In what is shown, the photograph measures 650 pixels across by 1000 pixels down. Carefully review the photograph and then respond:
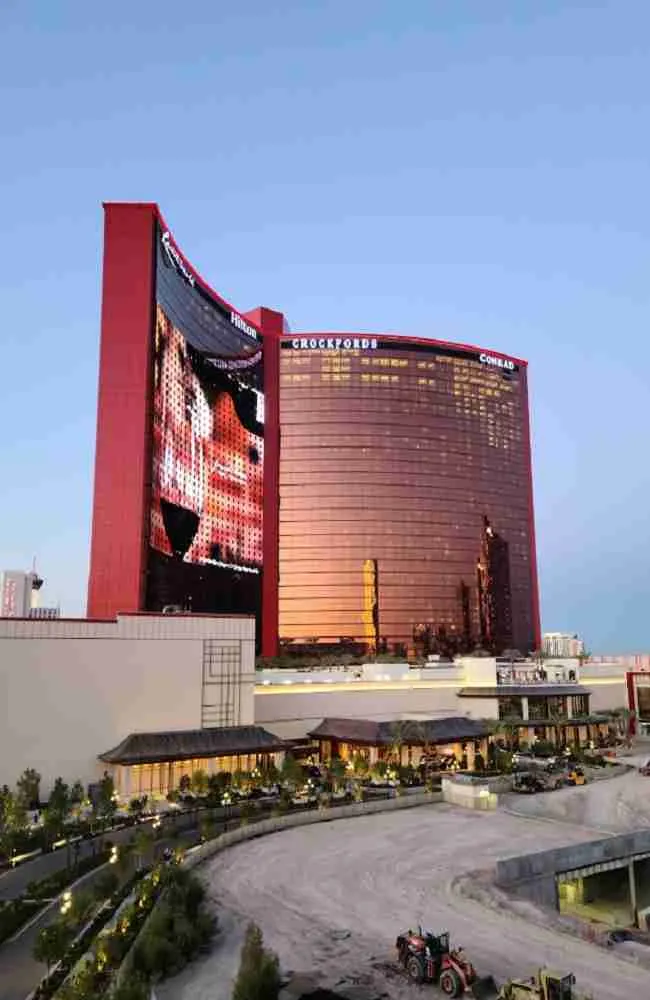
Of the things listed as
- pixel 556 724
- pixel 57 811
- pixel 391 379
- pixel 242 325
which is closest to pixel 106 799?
pixel 57 811

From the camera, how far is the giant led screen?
377 feet

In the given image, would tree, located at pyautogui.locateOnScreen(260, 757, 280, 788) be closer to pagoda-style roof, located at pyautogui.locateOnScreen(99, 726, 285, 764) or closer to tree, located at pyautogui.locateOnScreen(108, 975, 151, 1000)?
pagoda-style roof, located at pyautogui.locateOnScreen(99, 726, 285, 764)

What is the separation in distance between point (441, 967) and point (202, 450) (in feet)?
371

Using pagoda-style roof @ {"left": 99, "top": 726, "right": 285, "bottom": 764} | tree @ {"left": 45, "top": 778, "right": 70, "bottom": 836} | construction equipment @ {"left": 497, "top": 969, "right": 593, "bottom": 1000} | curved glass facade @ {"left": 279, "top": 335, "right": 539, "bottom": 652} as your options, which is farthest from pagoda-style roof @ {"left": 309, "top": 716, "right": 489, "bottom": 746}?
curved glass facade @ {"left": 279, "top": 335, "right": 539, "bottom": 652}

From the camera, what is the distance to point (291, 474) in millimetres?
175875

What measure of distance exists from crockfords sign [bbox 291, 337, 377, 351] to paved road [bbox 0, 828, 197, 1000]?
15576 centimetres

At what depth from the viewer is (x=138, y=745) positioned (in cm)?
5738

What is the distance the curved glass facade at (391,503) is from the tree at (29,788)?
117 meters

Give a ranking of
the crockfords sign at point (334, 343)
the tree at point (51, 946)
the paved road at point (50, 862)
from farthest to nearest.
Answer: the crockfords sign at point (334, 343)
the paved road at point (50, 862)
the tree at point (51, 946)

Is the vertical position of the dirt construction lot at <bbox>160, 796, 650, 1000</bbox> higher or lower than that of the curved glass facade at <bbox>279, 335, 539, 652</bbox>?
lower

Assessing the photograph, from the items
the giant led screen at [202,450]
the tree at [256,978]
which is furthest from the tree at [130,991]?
the giant led screen at [202,450]

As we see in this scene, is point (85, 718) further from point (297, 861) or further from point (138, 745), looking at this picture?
point (297, 861)

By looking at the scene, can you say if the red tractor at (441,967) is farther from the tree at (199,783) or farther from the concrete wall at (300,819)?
the tree at (199,783)

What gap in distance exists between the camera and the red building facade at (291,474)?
4267 inches
